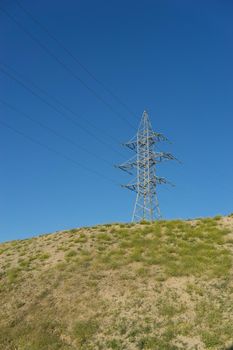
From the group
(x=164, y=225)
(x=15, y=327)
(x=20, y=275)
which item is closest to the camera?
(x=15, y=327)

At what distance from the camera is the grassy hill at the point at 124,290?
2309cm

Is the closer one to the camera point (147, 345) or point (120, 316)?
point (147, 345)

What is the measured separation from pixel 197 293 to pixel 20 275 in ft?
42.5

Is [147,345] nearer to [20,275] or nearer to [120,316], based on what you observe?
[120,316]

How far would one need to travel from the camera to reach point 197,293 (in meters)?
26.4

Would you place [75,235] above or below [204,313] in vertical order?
above

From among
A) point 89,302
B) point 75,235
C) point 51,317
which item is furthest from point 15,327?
point 75,235

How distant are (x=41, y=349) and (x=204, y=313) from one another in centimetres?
857

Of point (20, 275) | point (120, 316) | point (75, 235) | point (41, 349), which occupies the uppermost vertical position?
point (75, 235)

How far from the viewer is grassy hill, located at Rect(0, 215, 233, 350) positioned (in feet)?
75.8

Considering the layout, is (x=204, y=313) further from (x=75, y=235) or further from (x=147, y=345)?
(x=75, y=235)

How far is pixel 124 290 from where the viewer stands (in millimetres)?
27859

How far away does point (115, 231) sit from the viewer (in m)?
39.5

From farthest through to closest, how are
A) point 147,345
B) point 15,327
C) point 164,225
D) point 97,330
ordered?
point 164,225 < point 15,327 < point 97,330 < point 147,345
